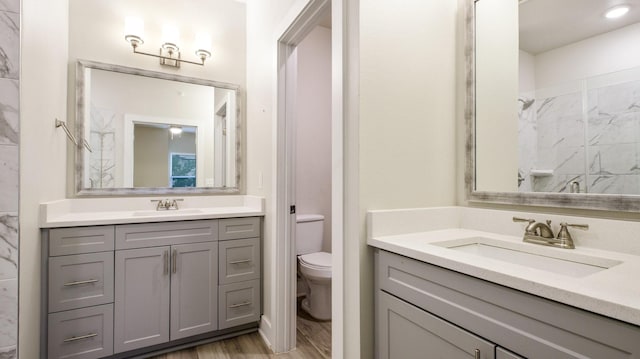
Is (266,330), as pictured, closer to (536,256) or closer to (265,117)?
(265,117)

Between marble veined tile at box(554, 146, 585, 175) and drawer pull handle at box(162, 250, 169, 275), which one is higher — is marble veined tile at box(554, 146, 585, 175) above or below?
above

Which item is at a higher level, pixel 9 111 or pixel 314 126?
pixel 314 126

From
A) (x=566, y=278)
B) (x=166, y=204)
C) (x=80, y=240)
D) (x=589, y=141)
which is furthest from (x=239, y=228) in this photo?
(x=589, y=141)

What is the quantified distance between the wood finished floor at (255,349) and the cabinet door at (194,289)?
118 millimetres

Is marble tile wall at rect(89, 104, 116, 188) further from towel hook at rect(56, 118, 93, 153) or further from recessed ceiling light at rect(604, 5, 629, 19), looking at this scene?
recessed ceiling light at rect(604, 5, 629, 19)

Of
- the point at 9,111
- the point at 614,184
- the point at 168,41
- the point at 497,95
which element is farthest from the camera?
the point at 168,41

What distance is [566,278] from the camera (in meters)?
0.67

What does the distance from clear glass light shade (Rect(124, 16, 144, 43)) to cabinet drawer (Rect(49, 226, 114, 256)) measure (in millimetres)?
1417

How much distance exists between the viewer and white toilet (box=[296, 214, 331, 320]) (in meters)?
→ 2.26

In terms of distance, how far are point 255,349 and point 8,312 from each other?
128 centimetres

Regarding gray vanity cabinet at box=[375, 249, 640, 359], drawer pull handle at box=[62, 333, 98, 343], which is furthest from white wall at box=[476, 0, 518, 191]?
drawer pull handle at box=[62, 333, 98, 343]

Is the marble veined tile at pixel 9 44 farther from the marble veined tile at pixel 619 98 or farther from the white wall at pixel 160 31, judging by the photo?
the marble veined tile at pixel 619 98

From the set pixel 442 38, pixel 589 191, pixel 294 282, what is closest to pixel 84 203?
pixel 294 282

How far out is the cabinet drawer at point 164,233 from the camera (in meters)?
1.74
